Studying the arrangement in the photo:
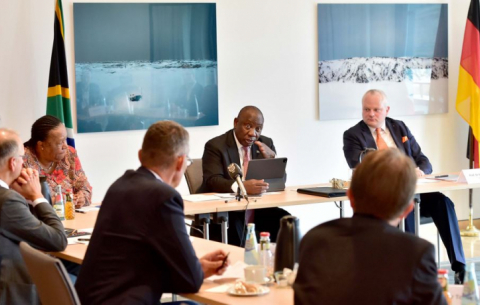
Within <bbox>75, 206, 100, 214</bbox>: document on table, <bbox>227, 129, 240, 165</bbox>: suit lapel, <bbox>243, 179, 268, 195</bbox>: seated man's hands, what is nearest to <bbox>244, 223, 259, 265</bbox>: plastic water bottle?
<bbox>75, 206, 100, 214</bbox>: document on table

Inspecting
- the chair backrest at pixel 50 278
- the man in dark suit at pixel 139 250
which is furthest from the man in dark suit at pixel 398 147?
the chair backrest at pixel 50 278

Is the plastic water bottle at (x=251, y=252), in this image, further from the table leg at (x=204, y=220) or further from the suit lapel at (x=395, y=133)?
the suit lapel at (x=395, y=133)

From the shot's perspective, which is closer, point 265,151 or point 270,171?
point 270,171

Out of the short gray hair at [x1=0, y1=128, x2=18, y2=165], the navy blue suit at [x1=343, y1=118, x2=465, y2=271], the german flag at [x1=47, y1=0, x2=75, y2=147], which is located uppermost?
the german flag at [x1=47, y1=0, x2=75, y2=147]

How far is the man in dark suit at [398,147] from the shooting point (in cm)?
569

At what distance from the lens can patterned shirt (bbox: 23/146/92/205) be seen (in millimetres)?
4926

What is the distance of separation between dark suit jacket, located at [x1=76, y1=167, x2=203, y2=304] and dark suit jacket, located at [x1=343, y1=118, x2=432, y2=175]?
11.4 ft

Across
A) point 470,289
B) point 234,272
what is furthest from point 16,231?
Answer: point 470,289

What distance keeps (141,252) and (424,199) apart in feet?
11.8

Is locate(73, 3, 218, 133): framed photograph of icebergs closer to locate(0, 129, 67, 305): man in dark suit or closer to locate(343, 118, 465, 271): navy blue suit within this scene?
locate(343, 118, 465, 271): navy blue suit

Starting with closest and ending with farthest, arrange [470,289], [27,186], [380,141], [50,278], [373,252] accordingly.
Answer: [373,252] → [470,289] → [50,278] → [27,186] → [380,141]

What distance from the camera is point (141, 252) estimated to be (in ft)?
9.08

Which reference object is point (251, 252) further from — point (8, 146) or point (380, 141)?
point (380, 141)

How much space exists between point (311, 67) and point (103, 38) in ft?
6.92
